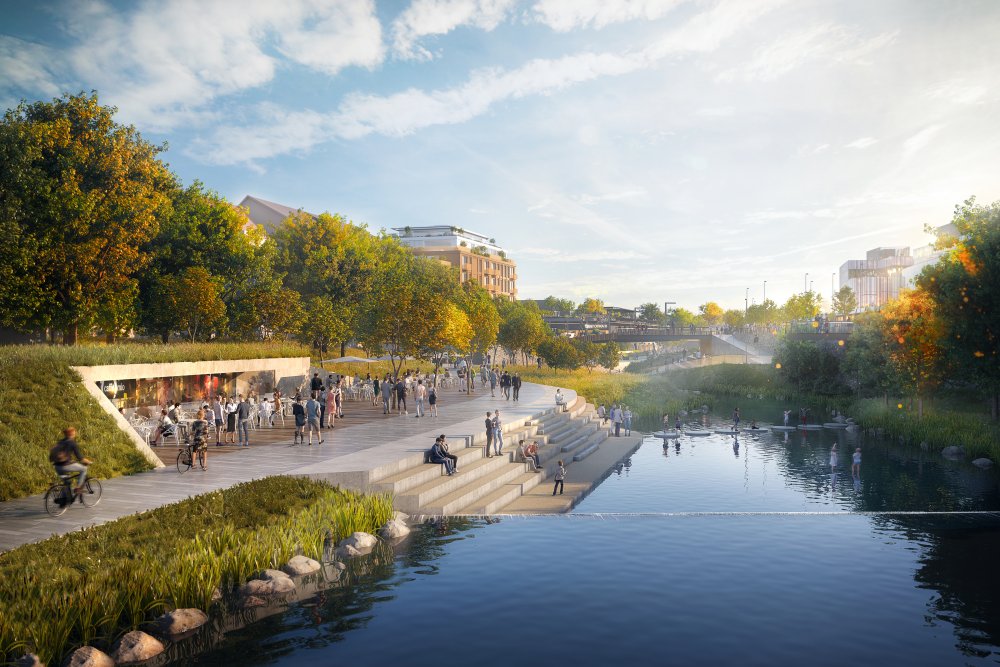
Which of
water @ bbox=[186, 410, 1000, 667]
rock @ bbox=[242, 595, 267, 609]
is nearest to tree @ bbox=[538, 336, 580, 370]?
water @ bbox=[186, 410, 1000, 667]

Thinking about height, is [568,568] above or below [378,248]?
below

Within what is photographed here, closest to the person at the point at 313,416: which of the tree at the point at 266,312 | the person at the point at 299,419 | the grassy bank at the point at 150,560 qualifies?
the person at the point at 299,419

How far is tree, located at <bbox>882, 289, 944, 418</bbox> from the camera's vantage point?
114 feet

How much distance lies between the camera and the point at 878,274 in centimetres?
15375

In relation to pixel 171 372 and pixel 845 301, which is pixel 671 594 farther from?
pixel 845 301

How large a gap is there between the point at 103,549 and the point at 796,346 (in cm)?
6246

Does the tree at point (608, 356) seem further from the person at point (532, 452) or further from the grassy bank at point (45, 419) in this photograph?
the grassy bank at point (45, 419)

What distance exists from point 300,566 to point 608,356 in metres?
86.2

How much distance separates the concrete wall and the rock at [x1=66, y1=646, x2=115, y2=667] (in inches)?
463

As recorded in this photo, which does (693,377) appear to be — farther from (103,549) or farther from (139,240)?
(103,549)

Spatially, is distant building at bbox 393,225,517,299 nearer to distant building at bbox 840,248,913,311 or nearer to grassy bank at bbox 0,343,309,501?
distant building at bbox 840,248,913,311

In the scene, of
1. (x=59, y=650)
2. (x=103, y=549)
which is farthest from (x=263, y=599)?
(x=59, y=650)

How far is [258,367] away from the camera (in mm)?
34969

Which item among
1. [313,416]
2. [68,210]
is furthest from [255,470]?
[68,210]
